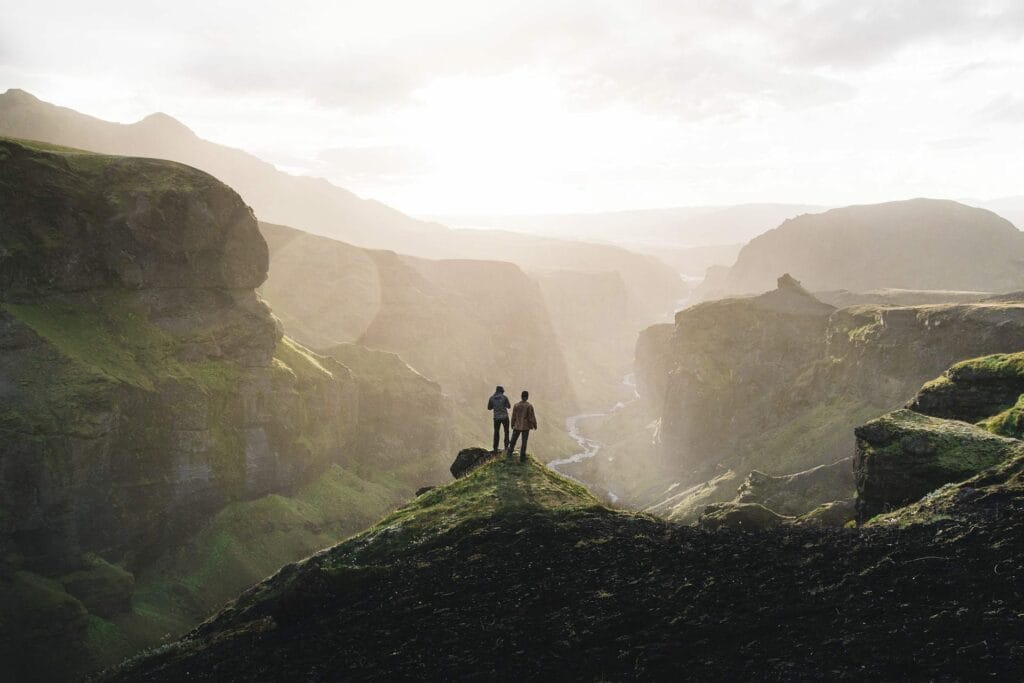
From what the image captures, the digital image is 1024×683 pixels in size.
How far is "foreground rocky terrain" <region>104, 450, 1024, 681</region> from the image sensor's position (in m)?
16.2

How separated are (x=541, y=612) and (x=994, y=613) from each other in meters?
12.3

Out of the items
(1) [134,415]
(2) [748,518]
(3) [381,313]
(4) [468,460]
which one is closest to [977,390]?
(2) [748,518]

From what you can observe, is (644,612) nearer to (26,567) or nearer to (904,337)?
(26,567)

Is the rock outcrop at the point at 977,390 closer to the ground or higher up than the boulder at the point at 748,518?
higher up

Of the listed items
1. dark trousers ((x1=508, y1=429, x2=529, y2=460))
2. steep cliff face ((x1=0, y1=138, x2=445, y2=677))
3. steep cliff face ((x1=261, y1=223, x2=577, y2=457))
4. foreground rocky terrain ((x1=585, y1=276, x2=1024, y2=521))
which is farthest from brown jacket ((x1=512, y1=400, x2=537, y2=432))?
steep cliff face ((x1=261, y1=223, x2=577, y2=457))

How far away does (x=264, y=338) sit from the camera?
281 ft

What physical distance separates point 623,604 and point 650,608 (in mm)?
924

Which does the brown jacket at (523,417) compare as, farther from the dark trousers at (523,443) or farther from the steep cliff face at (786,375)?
the steep cliff face at (786,375)

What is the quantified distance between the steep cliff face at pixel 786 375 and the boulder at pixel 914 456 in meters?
42.8

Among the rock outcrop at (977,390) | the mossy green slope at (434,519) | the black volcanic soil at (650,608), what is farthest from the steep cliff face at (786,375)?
the black volcanic soil at (650,608)

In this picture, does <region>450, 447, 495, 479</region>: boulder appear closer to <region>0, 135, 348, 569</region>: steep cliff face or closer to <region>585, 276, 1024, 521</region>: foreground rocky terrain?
<region>0, 135, 348, 569</region>: steep cliff face

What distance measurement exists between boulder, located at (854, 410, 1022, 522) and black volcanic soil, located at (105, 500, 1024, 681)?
280 inches

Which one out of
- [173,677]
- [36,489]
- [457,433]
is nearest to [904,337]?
[457,433]

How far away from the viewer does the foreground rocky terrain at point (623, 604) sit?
637 inches
